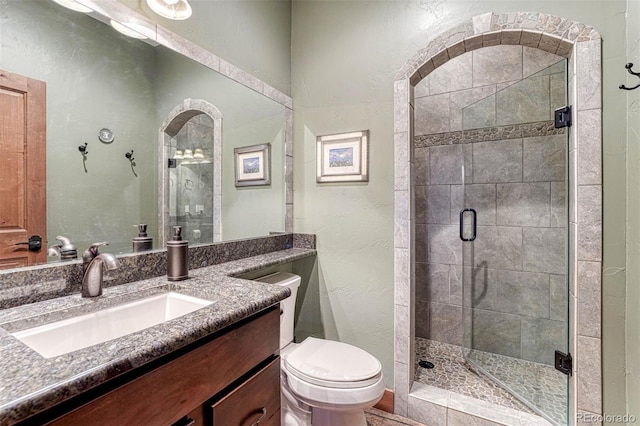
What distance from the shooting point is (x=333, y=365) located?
1482 millimetres

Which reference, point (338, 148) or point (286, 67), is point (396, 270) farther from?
point (286, 67)

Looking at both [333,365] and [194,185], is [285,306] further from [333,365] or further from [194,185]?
[194,185]

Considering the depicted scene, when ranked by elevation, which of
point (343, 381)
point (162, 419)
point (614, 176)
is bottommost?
point (343, 381)

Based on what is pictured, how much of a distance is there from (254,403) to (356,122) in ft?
5.43

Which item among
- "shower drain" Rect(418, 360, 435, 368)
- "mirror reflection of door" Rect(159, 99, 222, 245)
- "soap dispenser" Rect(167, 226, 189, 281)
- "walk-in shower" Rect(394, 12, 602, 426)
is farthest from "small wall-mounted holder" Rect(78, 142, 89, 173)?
"shower drain" Rect(418, 360, 435, 368)

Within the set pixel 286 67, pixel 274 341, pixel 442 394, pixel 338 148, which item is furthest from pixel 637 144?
pixel 286 67

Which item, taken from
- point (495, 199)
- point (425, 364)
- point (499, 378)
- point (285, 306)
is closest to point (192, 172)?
point (285, 306)

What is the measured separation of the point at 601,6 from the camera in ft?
4.64

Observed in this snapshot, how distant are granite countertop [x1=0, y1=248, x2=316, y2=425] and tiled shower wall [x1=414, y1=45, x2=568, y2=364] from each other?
1892mm

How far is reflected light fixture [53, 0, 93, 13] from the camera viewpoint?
1079mm

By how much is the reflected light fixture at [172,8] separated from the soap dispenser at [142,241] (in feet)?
3.23

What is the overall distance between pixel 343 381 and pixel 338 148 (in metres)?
1.39

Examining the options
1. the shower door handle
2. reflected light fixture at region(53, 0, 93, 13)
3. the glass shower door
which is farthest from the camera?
the shower door handle

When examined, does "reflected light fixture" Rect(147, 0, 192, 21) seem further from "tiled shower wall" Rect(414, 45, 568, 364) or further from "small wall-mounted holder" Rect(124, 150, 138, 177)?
"tiled shower wall" Rect(414, 45, 568, 364)
